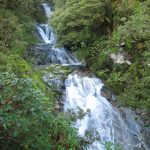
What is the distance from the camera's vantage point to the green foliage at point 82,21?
1408cm

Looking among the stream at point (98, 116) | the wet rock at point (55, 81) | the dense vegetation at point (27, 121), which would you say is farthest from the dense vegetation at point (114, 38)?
the dense vegetation at point (27, 121)

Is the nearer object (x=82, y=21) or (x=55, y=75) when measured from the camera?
(x=55, y=75)

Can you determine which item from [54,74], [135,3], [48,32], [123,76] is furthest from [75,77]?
[48,32]

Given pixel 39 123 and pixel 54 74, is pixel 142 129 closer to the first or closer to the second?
pixel 54 74

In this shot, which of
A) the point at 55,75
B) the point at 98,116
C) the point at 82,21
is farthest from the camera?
the point at 82,21

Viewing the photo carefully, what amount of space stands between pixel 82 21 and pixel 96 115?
5178 mm

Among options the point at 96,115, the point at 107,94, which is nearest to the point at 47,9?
the point at 107,94

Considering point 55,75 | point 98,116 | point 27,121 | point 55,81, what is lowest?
point 98,116

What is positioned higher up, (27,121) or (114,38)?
(27,121)

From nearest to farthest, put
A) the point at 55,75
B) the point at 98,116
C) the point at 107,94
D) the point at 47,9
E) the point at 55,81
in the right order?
the point at 98,116, the point at 107,94, the point at 55,81, the point at 55,75, the point at 47,9

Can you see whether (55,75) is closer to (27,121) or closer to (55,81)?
(55,81)

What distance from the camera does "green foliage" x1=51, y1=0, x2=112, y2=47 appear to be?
1408 cm

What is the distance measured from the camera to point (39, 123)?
15.8 feet

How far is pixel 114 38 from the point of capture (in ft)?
42.6
